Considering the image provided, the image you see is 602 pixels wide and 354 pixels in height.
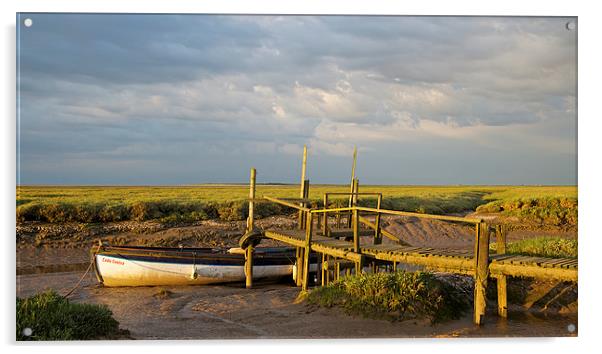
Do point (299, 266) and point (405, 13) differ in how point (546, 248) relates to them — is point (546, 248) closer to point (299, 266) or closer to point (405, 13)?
point (299, 266)

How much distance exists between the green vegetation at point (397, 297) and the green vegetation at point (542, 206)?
9.14 ft

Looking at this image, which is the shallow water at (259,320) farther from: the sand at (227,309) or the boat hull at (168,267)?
the boat hull at (168,267)

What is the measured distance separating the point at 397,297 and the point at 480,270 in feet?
5.03

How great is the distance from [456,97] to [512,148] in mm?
1492

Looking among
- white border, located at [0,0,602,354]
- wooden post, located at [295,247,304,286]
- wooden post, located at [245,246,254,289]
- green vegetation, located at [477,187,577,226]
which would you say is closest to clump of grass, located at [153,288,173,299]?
wooden post, located at [245,246,254,289]

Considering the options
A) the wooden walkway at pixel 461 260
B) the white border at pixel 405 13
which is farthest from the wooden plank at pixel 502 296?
the white border at pixel 405 13

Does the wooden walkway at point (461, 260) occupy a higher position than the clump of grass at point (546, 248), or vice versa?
the wooden walkway at point (461, 260)

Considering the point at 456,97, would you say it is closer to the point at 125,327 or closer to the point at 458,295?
the point at 458,295

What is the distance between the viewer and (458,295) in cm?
1002

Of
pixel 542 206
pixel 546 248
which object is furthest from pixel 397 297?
pixel 542 206

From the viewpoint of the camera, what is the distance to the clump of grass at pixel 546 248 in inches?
460

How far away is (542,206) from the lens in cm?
1512

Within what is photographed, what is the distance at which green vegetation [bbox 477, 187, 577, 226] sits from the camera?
9852 mm

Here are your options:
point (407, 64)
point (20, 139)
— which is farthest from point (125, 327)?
point (407, 64)
